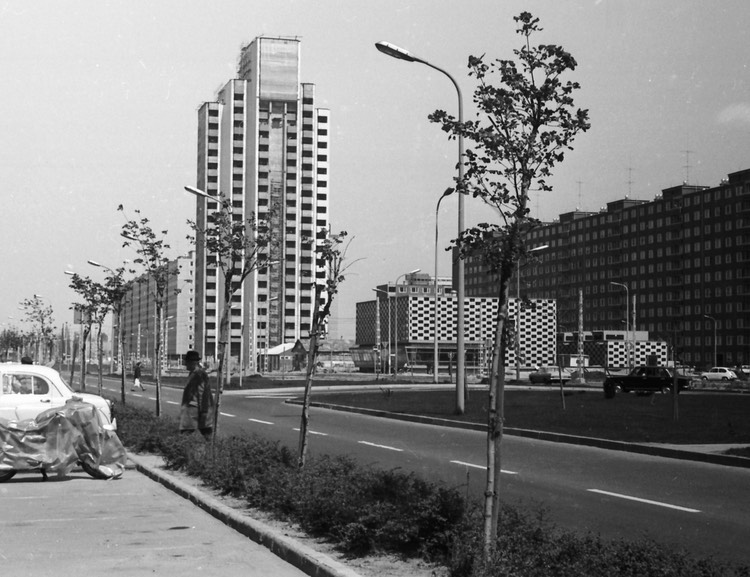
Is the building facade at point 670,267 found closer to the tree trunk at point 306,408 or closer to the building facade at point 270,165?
the building facade at point 270,165

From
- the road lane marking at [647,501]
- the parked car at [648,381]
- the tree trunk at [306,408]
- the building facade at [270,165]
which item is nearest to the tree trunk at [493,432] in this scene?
the tree trunk at [306,408]

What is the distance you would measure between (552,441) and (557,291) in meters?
158

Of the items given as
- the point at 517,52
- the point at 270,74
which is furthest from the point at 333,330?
the point at 517,52

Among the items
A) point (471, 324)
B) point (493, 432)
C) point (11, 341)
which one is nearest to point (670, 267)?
point (471, 324)

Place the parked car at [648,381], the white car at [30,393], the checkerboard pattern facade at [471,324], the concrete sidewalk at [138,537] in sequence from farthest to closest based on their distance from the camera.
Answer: the checkerboard pattern facade at [471,324] < the parked car at [648,381] < the white car at [30,393] < the concrete sidewalk at [138,537]

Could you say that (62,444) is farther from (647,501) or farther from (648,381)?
(648,381)

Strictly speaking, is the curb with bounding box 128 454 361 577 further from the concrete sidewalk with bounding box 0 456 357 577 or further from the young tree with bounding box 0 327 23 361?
the young tree with bounding box 0 327 23 361

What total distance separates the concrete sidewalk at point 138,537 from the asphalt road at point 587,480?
1.95 m

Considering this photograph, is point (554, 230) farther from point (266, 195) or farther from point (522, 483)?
point (522, 483)

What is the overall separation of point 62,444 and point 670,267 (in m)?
144

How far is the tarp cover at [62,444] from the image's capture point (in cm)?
1409

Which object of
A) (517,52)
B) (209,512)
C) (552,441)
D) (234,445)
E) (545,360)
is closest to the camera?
(517,52)

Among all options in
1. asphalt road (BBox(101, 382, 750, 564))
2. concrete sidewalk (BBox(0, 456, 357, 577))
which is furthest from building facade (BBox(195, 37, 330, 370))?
concrete sidewalk (BBox(0, 456, 357, 577))

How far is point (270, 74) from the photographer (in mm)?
148375
